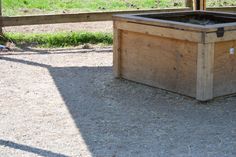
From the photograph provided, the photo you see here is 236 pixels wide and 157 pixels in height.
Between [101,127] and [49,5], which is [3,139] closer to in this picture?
[101,127]

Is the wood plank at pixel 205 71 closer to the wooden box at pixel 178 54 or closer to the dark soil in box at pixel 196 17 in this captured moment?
the wooden box at pixel 178 54

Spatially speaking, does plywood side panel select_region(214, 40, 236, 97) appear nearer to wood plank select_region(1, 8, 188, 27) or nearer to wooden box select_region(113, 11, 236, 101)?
wooden box select_region(113, 11, 236, 101)

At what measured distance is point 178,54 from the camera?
6496 millimetres

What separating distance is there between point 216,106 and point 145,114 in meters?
0.91

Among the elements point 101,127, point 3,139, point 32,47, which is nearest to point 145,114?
point 101,127

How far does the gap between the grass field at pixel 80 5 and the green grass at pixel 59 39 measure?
8.61ft

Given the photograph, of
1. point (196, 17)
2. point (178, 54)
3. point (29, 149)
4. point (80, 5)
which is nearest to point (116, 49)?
point (178, 54)

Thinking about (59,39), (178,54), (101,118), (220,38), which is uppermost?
(220,38)

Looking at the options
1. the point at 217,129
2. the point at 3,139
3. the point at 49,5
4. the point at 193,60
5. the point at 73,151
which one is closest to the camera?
the point at 73,151

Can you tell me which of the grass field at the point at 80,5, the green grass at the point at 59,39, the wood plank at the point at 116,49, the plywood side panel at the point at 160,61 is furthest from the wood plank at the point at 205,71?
the grass field at the point at 80,5

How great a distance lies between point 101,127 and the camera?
211 inches

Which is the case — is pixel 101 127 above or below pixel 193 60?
below

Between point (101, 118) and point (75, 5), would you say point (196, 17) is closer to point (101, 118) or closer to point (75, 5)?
point (101, 118)

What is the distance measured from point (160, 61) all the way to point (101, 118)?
147cm
